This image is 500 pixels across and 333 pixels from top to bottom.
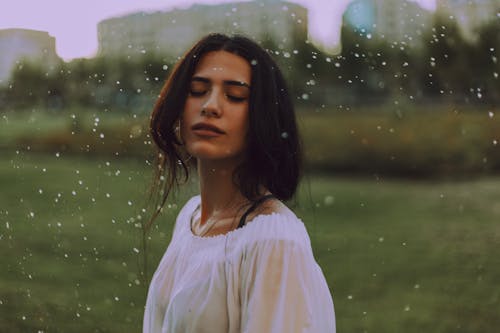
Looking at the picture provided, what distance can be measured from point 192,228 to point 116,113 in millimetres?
4824

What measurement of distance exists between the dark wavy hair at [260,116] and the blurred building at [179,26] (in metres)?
1.97

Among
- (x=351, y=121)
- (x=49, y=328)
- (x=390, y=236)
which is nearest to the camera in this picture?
(x=49, y=328)

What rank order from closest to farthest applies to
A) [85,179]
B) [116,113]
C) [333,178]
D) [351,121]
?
[116,113] → [333,178] → [351,121] → [85,179]

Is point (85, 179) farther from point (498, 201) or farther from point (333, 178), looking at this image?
point (498, 201)

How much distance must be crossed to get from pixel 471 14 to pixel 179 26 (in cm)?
199

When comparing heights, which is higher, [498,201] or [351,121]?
[351,121]

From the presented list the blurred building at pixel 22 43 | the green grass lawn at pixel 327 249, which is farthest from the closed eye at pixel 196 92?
the green grass lawn at pixel 327 249

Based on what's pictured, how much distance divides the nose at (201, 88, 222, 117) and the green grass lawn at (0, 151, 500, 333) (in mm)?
3443

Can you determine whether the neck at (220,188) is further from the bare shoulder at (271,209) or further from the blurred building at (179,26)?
the blurred building at (179,26)

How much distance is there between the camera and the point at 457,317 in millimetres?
5328

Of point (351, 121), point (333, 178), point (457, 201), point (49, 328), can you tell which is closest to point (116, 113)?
point (49, 328)

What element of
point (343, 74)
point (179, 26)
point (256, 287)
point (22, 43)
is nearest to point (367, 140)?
point (343, 74)

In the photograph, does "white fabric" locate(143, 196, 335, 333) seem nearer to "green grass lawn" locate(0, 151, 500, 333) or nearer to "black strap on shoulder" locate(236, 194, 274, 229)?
"black strap on shoulder" locate(236, 194, 274, 229)

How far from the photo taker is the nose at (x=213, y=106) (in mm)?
842
